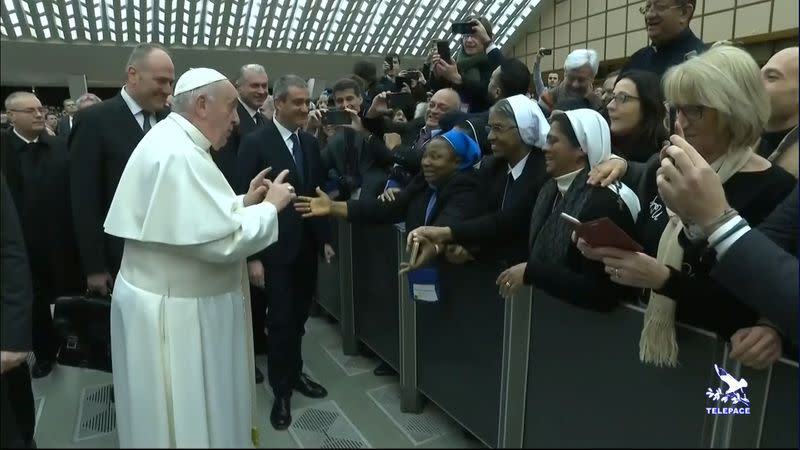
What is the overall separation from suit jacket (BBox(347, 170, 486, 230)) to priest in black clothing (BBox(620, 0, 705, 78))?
3.40ft

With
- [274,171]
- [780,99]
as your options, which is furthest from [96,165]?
[780,99]

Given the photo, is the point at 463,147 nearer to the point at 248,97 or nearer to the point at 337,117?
the point at 337,117

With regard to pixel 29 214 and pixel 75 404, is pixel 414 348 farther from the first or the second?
pixel 29 214

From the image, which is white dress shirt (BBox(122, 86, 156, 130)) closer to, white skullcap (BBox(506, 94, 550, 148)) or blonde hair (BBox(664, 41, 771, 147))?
white skullcap (BBox(506, 94, 550, 148))

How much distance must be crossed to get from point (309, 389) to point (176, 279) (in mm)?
1554

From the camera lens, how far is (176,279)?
171 cm

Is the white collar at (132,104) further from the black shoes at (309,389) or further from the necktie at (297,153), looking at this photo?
the black shoes at (309,389)

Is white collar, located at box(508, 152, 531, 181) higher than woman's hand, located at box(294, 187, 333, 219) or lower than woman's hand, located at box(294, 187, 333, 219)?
higher

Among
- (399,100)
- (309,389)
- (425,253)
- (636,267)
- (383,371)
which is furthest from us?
(399,100)

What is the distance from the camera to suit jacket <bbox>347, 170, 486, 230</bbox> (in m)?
2.32

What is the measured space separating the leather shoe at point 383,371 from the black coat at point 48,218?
200cm

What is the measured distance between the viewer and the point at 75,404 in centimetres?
298

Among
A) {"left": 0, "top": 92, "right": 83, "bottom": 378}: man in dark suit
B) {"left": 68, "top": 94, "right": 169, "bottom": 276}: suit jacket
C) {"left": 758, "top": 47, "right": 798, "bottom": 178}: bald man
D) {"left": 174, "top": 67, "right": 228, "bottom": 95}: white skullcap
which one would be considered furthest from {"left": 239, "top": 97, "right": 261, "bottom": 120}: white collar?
{"left": 758, "top": 47, "right": 798, "bottom": 178}: bald man

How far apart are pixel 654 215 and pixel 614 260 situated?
0.54 metres
